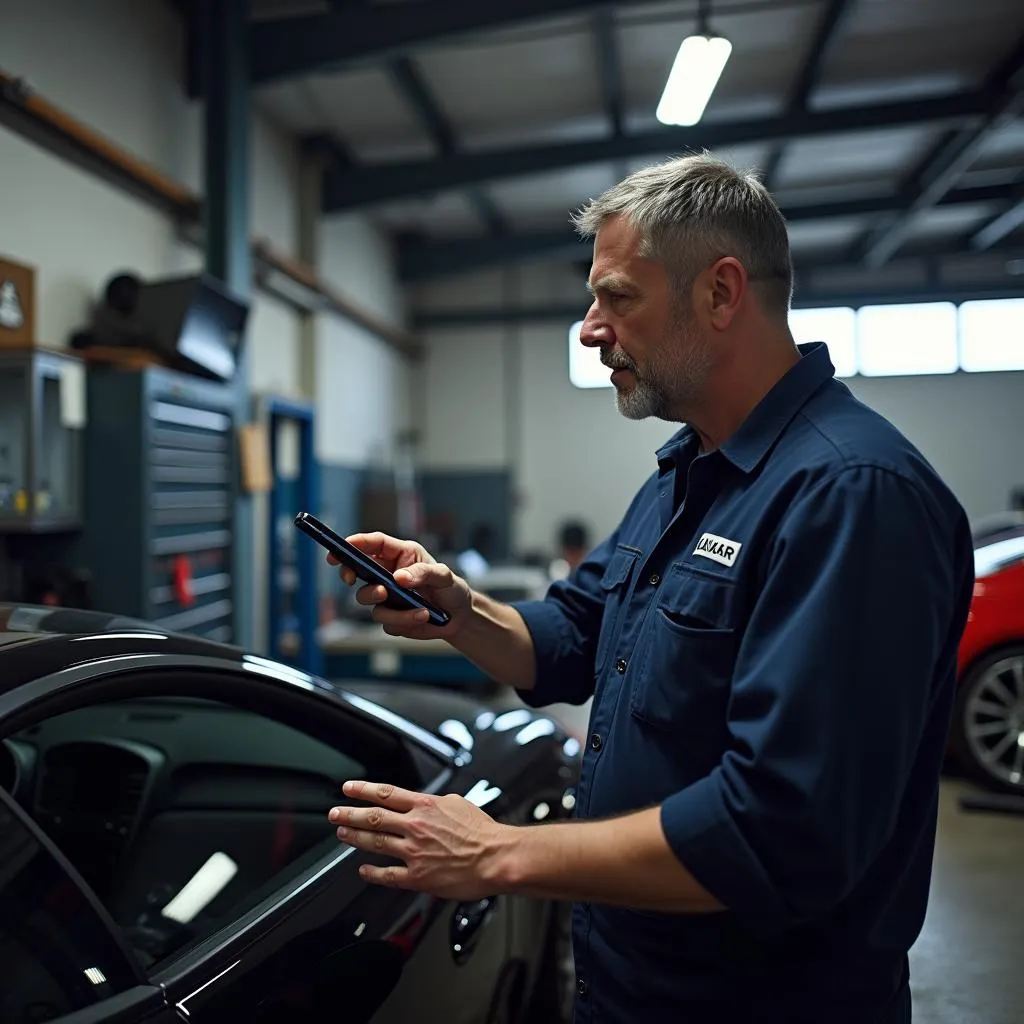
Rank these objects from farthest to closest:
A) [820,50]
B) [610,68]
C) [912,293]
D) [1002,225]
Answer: [610,68], [820,50], [1002,225], [912,293]

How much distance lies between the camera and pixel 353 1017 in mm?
1120

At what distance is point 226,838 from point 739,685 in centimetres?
119

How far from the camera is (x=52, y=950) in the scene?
92 cm

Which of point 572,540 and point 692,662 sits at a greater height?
point 692,662

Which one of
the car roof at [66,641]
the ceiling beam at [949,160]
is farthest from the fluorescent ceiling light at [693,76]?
the car roof at [66,641]

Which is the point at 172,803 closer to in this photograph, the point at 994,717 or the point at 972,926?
the point at 972,926

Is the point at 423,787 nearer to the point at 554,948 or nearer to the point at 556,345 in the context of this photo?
the point at 554,948

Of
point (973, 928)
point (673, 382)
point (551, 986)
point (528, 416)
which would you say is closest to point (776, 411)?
point (673, 382)

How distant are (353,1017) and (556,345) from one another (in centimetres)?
805

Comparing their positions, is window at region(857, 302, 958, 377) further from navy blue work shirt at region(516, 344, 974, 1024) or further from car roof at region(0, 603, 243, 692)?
car roof at region(0, 603, 243, 692)

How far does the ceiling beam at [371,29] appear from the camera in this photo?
3883mm

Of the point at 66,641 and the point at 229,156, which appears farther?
the point at 229,156

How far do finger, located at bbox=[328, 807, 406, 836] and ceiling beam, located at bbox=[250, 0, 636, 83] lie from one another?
3.79 metres

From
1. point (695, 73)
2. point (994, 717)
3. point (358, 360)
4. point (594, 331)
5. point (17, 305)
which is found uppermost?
point (695, 73)
